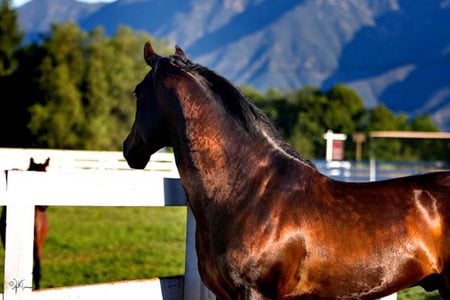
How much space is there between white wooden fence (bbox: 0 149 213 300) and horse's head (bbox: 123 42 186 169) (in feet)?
0.62

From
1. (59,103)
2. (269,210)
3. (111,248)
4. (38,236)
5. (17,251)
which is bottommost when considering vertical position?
(111,248)

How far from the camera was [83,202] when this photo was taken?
4.31 meters

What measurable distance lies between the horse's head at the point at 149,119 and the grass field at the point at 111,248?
4609 mm

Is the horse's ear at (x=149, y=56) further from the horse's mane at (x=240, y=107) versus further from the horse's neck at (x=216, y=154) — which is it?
the horse's neck at (x=216, y=154)

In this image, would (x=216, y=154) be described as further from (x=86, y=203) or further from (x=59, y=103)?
(x=59, y=103)

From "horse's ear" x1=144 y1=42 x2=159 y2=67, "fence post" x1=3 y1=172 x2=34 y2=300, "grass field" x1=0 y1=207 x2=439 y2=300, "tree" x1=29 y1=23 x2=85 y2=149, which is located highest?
"tree" x1=29 y1=23 x2=85 y2=149

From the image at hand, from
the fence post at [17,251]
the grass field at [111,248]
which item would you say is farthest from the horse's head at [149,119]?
Answer: the grass field at [111,248]

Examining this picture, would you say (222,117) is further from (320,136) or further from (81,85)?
(320,136)

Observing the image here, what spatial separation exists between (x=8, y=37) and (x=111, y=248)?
112 feet

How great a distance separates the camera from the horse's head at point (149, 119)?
168 inches

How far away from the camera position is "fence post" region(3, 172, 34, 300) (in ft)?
13.0

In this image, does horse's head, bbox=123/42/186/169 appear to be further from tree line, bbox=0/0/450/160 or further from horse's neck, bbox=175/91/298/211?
tree line, bbox=0/0/450/160

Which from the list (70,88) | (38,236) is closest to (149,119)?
(38,236)

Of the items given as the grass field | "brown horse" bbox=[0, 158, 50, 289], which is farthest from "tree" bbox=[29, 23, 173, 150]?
"brown horse" bbox=[0, 158, 50, 289]
